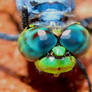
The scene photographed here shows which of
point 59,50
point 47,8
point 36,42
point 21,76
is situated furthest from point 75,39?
point 21,76

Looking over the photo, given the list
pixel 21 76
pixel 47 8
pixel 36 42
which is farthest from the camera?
pixel 21 76

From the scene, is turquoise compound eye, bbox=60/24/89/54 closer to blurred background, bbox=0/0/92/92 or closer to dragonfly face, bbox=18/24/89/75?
dragonfly face, bbox=18/24/89/75

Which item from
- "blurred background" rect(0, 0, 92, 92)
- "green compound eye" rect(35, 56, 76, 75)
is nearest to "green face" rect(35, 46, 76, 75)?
"green compound eye" rect(35, 56, 76, 75)

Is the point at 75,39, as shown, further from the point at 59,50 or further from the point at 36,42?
the point at 36,42

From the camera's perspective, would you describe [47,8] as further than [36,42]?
Yes

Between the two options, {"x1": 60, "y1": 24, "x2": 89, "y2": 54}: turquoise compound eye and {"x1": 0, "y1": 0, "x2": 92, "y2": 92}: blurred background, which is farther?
{"x1": 0, "y1": 0, "x2": 92, "y2": 92}: blurred background

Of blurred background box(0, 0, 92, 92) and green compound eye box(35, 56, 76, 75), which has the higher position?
green compound eye box(35, 56, 76, 75)

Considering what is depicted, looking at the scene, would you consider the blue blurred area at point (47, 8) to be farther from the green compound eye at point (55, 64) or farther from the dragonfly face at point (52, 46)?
the green compound eye at point (55, 64)

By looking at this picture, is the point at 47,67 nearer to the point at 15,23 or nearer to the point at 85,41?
the point at 85,41
